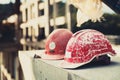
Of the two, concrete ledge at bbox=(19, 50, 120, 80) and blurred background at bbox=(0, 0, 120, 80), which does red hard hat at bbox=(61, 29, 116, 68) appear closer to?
concrete ledge at bbox=(19, 50, 120, 80)

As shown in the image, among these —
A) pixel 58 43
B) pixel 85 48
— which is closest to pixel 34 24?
pixel 58 43

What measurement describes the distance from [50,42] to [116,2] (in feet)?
4.62

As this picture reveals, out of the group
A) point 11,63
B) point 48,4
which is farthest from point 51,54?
point 11,63

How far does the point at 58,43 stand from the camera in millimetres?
3547

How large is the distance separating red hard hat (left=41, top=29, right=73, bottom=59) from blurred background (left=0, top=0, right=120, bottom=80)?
122cm

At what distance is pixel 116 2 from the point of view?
232 centimetres

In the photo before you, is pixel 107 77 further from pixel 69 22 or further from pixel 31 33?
pixel 31 33

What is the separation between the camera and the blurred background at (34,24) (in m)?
5.81

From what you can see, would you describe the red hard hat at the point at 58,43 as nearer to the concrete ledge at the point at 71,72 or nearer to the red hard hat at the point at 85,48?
the concrete ledge at the point at 71,72

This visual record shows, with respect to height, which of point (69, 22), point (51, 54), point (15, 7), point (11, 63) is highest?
point (15, 7)

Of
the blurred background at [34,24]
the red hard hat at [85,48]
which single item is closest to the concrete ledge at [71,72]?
the red hard hat at [85,48]

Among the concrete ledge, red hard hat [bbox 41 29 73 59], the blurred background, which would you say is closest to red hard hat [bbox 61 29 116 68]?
the concrete ledge

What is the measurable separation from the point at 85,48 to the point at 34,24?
17.2 ft

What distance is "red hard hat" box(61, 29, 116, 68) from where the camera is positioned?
2789 mm
